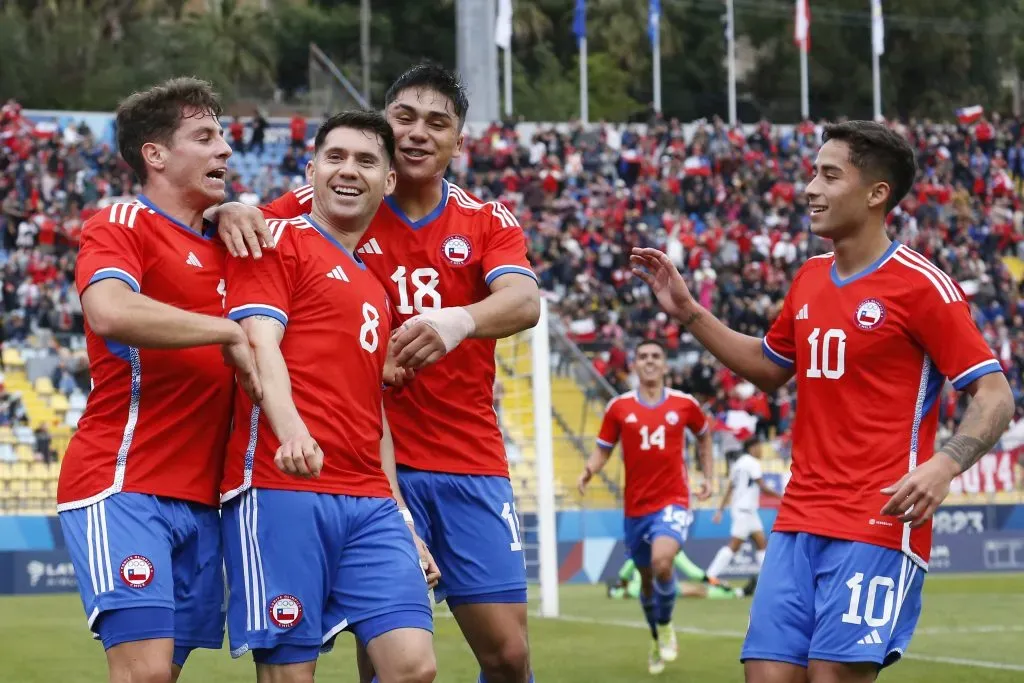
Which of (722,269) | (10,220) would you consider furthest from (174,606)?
(722,269)

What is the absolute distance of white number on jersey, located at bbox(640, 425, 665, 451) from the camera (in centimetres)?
1457

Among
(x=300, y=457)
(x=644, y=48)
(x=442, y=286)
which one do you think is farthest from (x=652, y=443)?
(x=644, y=48)

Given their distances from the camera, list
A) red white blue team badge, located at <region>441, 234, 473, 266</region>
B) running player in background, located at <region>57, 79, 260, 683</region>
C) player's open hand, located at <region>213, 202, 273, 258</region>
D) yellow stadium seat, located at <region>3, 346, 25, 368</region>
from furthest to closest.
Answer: yellow stadium seat, located at <region>3, 346, 25, 368</region>
red white blue team badge, located at <region>441, 234, 473, 266</region>
player's open hand, located at <region>213, 202, 273, 258</region>
running player in background, located at <region>57, 79, 260, 683</region>

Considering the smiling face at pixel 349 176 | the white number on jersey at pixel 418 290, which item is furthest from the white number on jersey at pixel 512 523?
the smiling face at pixel 349 176

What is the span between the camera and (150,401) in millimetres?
6004

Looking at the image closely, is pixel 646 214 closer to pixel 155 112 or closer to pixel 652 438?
pixel 652 438

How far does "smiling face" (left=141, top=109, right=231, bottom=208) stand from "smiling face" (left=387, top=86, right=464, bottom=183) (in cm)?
80

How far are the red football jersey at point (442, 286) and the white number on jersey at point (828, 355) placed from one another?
1169 mm

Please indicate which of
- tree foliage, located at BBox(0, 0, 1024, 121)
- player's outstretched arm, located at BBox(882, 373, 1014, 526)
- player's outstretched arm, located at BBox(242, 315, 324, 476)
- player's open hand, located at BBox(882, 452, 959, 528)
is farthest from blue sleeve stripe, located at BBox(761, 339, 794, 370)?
tree foliage, located at BBox(0, 0, 1024, 121)

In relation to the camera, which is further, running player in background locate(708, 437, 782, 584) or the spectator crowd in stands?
the spectator crowd in stands

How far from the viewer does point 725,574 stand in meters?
25.5

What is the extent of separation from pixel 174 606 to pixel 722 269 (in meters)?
28.2

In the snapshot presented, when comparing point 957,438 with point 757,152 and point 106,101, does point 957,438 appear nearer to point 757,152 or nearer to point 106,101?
point 757,152

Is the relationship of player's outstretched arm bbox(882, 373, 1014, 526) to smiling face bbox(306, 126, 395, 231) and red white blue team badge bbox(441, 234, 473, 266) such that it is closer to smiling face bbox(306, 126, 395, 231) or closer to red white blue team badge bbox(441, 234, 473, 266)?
red white blue team badge bbox(441, 234, 473, 266)
